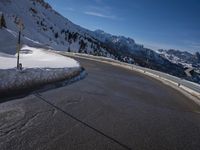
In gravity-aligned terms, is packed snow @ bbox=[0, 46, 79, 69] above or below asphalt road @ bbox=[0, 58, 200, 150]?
above

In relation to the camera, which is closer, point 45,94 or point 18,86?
point 45,94

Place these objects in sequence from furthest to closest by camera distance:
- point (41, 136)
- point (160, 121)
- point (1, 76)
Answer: point (1, 76), point (160, 121), point (41, 136)

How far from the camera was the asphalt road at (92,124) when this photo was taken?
4.71 meters

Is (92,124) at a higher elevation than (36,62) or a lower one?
lower

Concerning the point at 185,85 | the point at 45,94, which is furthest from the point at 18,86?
the point at 185,85

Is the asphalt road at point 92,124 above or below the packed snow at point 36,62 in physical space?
below

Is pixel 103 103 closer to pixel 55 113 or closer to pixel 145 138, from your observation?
pixel 55 113

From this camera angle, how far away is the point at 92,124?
5895 mm

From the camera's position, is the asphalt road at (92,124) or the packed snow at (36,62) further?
the packed snow at (36,62)

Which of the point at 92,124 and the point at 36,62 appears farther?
the point at 36,62

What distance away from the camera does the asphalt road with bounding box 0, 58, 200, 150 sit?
15.5 feet

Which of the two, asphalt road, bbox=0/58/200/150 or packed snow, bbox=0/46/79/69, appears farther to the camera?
packed snow, bbox=0/46/79/69

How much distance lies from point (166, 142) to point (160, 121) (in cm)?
169

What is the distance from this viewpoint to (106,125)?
5.95 m
